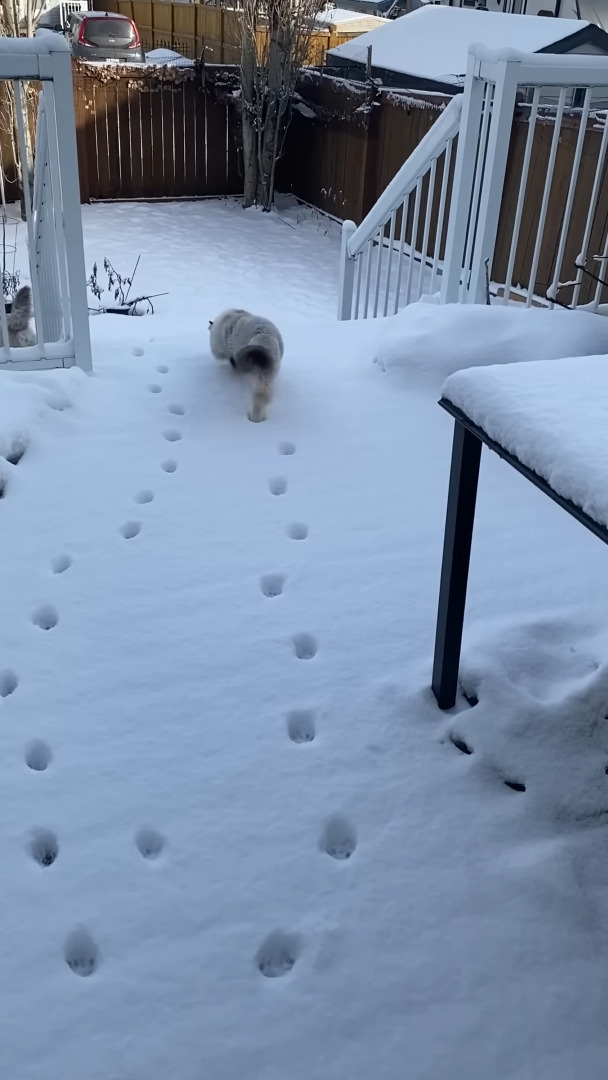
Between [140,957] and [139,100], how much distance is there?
11279mm

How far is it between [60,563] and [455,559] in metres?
1.20

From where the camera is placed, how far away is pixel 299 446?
123 inches

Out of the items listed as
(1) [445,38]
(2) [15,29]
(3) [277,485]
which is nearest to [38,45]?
(3) [277,485]

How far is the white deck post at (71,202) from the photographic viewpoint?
297 cm

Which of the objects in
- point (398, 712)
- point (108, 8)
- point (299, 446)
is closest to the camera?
point (398, 712)

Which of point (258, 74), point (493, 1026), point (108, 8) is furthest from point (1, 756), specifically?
point (108, 8)

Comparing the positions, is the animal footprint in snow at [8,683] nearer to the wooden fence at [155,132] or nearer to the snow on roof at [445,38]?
the wooden fence at [155,132]

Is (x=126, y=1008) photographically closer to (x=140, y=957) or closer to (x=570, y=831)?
(x=140, y=957)

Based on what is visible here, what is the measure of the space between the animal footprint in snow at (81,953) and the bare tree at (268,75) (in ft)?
34.1

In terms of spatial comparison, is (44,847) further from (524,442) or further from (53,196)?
(53,196)

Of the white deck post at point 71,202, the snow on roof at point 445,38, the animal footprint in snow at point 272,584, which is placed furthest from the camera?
the snow on roof at point 445,38

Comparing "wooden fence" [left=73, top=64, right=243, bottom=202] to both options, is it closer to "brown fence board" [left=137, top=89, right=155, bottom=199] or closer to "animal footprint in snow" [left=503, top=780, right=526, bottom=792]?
"brown fence board" [left=137, top=89, right=155, bottom=199]

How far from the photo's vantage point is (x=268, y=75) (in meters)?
10.1

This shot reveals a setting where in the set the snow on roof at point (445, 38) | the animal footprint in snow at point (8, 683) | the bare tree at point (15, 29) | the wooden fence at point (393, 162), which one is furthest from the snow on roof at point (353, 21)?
the animal footprint in snow at point (8, 683)
